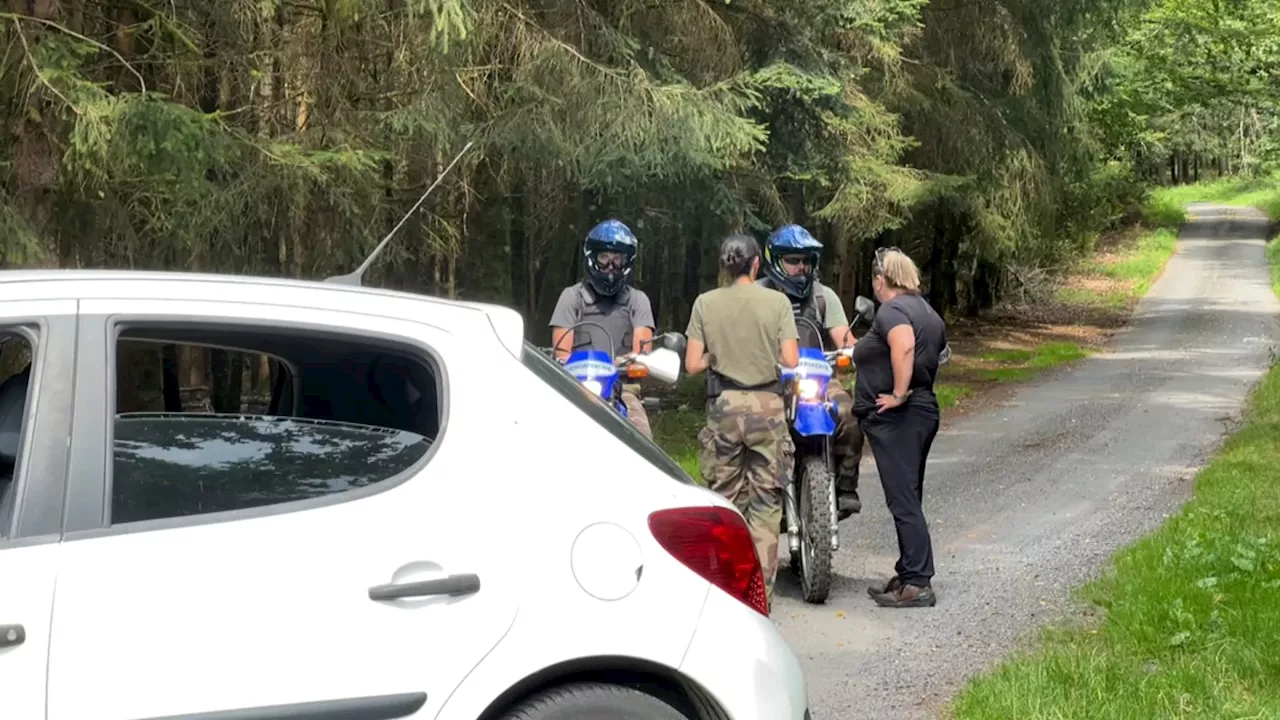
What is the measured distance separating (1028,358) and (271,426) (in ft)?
74.8

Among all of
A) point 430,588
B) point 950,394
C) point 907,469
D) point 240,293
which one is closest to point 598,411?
point 430,588

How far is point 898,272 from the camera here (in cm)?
726

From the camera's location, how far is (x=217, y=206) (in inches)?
416

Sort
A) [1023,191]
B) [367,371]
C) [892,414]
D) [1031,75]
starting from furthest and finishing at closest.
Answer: [1023,191]
[1031,75]
[892,414]
[367,371]

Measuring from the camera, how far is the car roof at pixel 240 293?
3.39m

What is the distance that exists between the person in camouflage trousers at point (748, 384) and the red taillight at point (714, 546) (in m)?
3.26

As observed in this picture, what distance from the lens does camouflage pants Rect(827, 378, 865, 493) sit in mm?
7629

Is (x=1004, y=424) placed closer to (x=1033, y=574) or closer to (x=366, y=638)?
(x=1033, y=574)

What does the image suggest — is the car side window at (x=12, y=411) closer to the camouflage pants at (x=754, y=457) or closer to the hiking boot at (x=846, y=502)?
the camouflage pants at (x=754, y=457)

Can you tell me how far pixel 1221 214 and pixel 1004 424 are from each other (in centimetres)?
6273

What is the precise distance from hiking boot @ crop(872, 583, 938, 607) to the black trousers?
4 centimetres

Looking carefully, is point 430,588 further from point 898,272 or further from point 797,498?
point 797,498

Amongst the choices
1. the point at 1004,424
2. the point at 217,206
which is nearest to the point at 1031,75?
the point at 1004,424

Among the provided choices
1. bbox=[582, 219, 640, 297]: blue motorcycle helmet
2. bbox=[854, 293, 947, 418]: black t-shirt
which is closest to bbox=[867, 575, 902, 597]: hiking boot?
bbox=[854, 293, 947, 418]: black t-shirt
